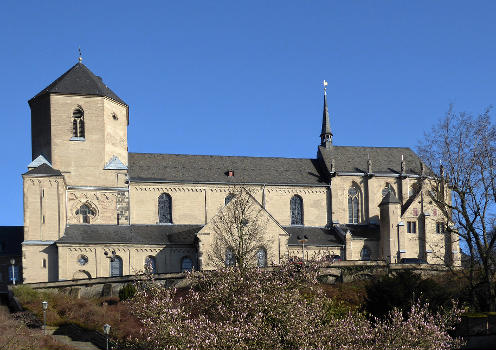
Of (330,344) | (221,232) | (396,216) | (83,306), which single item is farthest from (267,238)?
(330,344)

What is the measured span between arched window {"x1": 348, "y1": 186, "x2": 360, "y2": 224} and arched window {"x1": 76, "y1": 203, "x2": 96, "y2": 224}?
81.9ft

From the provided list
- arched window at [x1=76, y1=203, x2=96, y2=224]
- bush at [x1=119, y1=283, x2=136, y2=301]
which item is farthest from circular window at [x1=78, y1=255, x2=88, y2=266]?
bush at [x1=119, y1=283, x2=136, y2=301]

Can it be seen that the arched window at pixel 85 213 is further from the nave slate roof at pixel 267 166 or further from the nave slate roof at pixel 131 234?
the nave slate roof at pixel 267 166

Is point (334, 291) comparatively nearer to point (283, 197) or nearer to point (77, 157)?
point (283, 197)

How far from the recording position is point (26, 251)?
214 feet

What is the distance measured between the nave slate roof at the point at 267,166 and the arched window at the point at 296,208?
5.17ft

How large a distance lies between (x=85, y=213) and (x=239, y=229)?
15.2 meters

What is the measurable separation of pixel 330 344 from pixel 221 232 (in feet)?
123

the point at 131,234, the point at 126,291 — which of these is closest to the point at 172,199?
the point at 131,234

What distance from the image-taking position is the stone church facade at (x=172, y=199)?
66438 mm

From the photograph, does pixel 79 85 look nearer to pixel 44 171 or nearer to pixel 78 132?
pixel 78 132

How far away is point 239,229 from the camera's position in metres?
63.2

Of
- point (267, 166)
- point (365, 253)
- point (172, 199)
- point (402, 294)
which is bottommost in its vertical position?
point (365, 253)

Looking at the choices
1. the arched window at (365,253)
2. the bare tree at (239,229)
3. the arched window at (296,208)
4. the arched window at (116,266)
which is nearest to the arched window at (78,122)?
the arched window at (116,266)
